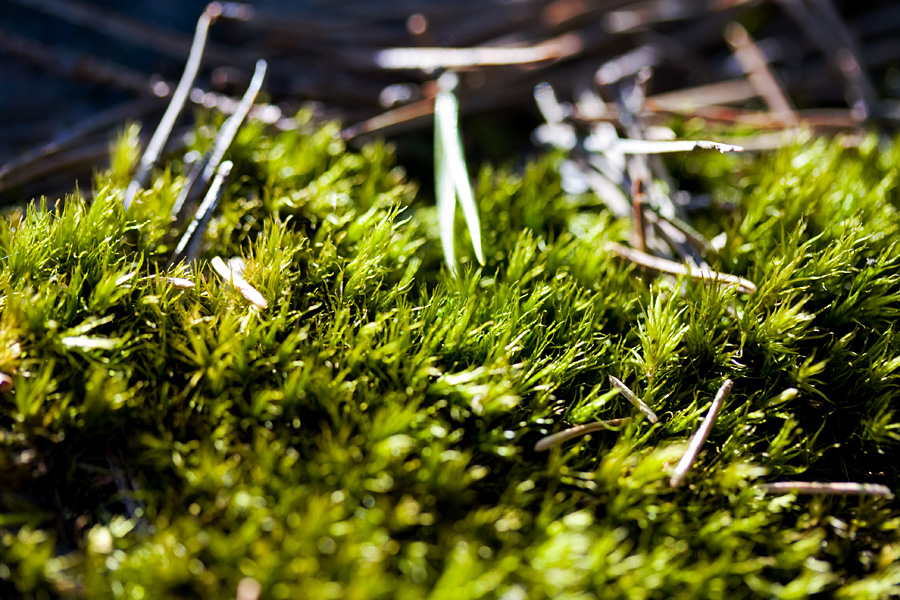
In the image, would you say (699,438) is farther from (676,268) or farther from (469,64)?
(469,64)

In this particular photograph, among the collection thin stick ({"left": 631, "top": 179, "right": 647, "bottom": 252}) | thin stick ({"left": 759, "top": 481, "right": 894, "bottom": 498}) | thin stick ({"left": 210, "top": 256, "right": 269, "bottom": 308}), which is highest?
thin stick ({"left": 210, "top": 256, "right": 269, "bottom": 308})

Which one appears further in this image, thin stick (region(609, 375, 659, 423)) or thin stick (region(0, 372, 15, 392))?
thin stick (region(609, 375, 659, 423))

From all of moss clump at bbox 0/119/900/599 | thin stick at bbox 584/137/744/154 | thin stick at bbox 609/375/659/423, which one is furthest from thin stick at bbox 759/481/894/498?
thin stick at bbox 584/137/744/154

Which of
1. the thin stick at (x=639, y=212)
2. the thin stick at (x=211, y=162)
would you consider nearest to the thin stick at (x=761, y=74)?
the thin stick at (x=639, y=212)

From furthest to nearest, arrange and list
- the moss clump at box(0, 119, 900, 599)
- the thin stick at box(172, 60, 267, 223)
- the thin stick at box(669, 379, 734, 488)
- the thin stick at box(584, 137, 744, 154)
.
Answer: the thin stick at box(172, 60, 267, 223) → the thin stick at box(584, 137, 744, 154) → the thin stick at box(669, 379, 734, 488) → the moss clump at box(0, 119, 900, 599)

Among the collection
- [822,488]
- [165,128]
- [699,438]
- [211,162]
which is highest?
[165,128]

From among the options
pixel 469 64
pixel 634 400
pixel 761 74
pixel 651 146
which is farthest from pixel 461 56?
pixel 634 400

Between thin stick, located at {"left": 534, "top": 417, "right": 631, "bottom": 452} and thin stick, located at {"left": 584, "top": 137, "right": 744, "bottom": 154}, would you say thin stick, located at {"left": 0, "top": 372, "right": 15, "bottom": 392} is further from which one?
thin stick, located at {"left": 584, "top": 137, "right": 744, "bottom": 154}
